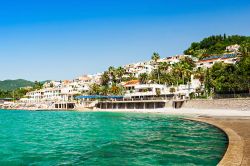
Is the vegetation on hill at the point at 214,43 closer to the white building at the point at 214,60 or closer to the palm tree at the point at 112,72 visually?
the white building at the point at 214,60

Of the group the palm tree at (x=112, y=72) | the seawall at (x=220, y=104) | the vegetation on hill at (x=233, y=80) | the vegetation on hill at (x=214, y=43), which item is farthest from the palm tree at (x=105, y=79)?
the seawall at (x=220, y=104)

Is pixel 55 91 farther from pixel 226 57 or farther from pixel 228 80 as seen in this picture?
pixel 228 80

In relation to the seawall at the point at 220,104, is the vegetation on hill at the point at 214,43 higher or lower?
higher

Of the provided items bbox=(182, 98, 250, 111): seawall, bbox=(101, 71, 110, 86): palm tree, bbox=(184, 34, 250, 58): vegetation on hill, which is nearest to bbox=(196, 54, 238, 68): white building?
bbox=(184, 34, 250, 58): vegetation on hill

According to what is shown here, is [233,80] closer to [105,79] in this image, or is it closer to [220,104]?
[220,104]

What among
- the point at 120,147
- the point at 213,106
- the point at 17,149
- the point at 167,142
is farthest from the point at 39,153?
the point at 213,106

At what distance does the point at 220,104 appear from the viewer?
65.9 meters

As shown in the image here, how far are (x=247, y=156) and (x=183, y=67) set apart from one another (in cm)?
9063

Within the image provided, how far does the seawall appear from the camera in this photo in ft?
196

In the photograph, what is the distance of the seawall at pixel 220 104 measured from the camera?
196 feet

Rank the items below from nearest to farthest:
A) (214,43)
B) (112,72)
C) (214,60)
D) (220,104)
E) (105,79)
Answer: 1. (220,104)
2. (214,60)
3. (112,72)
4. (105,79)
5. (214,43)

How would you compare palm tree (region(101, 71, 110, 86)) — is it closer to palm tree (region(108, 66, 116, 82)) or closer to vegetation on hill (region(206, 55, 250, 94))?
palm tree (region(108, 66, 116, 82))

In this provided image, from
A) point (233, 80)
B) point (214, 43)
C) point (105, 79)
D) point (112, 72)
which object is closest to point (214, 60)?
point (112, 72)

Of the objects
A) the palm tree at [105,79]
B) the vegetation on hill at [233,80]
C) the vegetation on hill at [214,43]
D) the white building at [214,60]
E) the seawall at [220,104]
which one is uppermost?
the vegetation on hill at [214,43]
